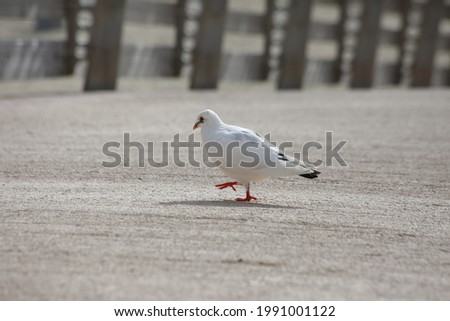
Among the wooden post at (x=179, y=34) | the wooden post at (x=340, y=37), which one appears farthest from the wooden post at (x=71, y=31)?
the wooden post at (x=340, y=37)

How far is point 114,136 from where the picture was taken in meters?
8.55

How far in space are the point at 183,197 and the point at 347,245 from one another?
52.8 inches

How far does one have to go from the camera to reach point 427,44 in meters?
17.8

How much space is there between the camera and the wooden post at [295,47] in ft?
47.6

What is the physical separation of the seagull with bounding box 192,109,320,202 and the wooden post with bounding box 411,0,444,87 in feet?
39.3

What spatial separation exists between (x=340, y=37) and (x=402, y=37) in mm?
1823

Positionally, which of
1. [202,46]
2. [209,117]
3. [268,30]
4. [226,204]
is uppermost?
[209,117]

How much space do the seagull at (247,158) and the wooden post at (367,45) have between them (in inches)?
403

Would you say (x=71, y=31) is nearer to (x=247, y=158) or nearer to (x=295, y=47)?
(x=295, y=47)

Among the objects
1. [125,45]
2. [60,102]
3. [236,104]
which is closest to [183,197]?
[60,102]

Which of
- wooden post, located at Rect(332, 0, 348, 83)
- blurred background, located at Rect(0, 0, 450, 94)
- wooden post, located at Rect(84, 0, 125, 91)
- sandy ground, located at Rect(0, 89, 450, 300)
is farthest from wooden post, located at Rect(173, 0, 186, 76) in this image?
sandy ground, located at Rect(0, 89, 450, 300)

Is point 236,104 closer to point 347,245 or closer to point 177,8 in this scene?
point 177,8

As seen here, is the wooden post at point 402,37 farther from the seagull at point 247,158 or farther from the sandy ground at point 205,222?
the seagull at point 247,158

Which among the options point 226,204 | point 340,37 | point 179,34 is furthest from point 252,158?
point 340,37
